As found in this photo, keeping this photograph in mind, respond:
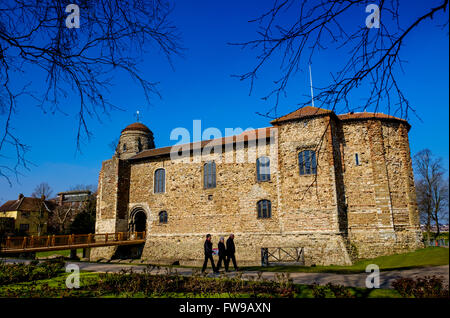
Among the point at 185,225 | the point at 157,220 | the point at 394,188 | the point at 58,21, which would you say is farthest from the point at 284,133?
the point at 58,21

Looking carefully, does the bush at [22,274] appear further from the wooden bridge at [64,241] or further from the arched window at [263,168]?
the arched window at [263,168]

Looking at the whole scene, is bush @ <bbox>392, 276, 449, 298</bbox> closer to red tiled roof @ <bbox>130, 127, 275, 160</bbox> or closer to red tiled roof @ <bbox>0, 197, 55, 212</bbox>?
red tiled roof @ <bbox>130, 127, 275, 160</bbox>

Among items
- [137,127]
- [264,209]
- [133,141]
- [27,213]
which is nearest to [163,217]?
[264,209]

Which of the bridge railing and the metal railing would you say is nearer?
the metal railing

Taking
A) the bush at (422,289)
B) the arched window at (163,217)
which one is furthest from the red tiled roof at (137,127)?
the bush at (422,289)

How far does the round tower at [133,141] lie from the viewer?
29.5 meters

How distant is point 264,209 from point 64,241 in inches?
A: 520

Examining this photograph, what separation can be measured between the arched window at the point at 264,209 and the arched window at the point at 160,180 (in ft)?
27.2

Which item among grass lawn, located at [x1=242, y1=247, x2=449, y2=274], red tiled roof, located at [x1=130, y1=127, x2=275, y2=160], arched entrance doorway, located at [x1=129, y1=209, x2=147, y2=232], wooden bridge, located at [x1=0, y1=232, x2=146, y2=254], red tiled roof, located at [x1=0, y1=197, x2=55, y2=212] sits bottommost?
grass lawn, located at [x1=242, y1=247, x2=449, y2=274]

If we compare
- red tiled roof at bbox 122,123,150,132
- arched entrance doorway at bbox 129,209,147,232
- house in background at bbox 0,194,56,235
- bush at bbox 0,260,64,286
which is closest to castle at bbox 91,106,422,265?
arched entrance doorway at bbox 129,209,147,232

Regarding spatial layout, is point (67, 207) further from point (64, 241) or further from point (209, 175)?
point (209, 175)

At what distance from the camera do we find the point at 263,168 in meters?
19.3

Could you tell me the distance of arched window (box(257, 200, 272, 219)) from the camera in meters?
18.5

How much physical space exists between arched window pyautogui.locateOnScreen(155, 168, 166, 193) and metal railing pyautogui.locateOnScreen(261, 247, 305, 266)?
10155 millimetres
